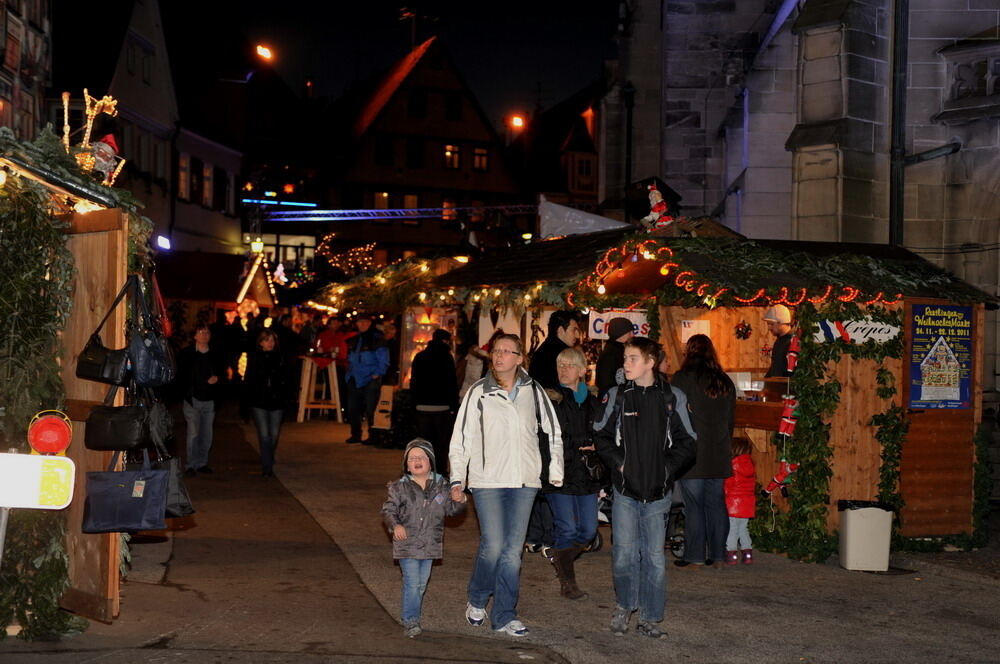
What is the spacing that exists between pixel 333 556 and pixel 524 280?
268 inches

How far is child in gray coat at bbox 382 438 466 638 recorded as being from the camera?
7.73m

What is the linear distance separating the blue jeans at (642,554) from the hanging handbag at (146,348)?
280cm

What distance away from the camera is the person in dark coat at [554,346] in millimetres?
10784

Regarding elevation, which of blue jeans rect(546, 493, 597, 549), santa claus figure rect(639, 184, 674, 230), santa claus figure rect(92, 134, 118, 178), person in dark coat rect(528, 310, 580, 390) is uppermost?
santa claus figure rect(639, 184, 674, 230)

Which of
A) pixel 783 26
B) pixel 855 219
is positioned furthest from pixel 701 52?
pixel 855 219

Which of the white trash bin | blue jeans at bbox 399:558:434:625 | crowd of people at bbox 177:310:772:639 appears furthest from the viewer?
the white trash bin

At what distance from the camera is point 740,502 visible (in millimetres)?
11094

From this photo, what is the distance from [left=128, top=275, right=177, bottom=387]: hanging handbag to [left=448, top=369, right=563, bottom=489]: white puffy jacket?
1755mm

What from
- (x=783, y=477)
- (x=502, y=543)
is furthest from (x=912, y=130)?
(x=502, y=543)

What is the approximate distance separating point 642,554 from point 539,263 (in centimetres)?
997

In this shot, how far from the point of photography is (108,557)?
7.32m

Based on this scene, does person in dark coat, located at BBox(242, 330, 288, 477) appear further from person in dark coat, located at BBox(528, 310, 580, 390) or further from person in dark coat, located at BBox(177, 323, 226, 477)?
person in dark coat, located at BBox(528, 310, 580, 390)

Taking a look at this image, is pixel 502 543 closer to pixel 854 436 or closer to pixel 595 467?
pixel 595 467

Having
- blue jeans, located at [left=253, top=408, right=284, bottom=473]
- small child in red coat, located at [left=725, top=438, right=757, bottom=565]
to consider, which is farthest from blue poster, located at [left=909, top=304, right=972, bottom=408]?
blue jeans, located at [left=253, top=408, right=284, bottom=473]
